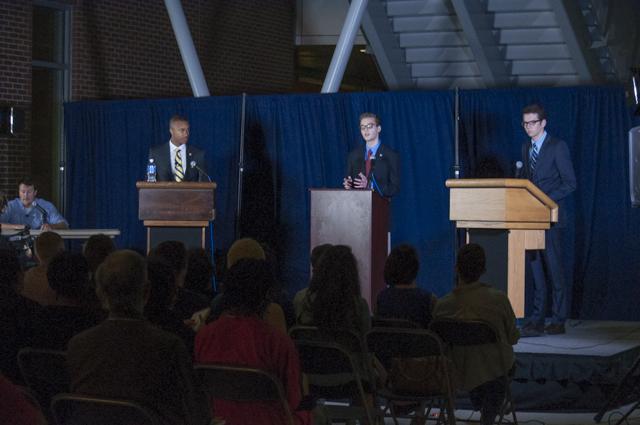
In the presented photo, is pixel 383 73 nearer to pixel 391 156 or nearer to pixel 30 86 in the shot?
pixel 30 86

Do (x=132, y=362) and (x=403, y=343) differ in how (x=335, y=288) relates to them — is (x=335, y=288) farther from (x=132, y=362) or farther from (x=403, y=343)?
(x=132, y=362)

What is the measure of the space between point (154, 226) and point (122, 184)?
3.24 m

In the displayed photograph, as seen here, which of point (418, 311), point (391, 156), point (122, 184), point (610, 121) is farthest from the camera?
point (122, 184)

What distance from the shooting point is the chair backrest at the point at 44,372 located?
4324mm

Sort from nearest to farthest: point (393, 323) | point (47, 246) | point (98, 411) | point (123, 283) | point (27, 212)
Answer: point (98, 411) < point (123, 283) < point (393, 323) < point (47, 246) < point (27, 212)

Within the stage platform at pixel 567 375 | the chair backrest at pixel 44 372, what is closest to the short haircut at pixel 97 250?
the chair backrest at pixel 44 372

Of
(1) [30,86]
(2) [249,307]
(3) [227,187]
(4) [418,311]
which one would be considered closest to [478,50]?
(3) [227,187]

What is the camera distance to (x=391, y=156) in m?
9.76

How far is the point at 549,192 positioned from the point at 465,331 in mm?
3404

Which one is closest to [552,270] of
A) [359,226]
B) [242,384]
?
[359,226]

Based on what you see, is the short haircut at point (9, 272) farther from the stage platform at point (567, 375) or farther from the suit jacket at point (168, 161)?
the suit jacket at point (168, 161)

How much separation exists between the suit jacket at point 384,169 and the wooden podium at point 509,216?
1033 millimetres

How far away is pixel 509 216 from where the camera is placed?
8.56 metres

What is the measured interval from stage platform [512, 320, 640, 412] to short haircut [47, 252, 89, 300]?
3832 mm
